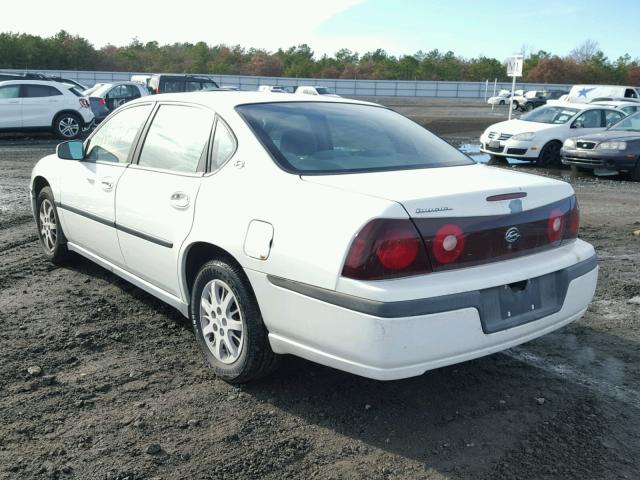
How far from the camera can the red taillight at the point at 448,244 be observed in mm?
2941

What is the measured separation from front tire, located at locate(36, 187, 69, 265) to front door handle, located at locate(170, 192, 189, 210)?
2.11 m

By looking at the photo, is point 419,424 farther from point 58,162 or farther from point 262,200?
point 58,162

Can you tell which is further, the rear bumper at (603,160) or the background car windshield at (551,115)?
the background car windshield at (551,115)

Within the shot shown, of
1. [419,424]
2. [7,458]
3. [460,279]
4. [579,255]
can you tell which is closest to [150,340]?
[7,458]

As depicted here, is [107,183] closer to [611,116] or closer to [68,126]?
[611,116]

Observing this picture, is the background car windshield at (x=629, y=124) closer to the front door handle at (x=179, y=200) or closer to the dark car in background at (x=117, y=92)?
the front door handle at (x=179, y=200)

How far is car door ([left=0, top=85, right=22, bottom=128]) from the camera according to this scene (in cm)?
1769

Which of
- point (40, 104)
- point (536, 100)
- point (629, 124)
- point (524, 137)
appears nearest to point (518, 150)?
point (524, 137)

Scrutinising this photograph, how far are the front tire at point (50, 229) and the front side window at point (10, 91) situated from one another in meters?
13.5

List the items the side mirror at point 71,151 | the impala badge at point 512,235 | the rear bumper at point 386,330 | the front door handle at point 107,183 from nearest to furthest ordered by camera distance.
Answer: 1. the rear bumper at point 386,330
2. the impala badge at point 512,235
3. the front door handle at point 107,183
4. the side mirror at point 71,151

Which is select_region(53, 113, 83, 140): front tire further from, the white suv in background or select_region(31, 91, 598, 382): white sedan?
select_region(31, 91, 598, 382): white sedan

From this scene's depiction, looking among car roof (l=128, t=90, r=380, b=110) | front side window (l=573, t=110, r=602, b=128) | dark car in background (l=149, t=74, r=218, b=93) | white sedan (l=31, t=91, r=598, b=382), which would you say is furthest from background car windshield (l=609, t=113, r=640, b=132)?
dark car in background (l=149, t=74, r=218, b=93)

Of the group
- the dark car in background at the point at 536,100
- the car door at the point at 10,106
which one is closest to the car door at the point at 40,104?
the car door at the point at 10,106

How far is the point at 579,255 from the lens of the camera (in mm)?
3551
